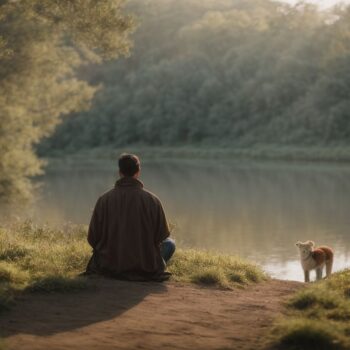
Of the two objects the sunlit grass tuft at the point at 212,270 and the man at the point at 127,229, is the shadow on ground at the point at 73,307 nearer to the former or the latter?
the man at the point at 127,229

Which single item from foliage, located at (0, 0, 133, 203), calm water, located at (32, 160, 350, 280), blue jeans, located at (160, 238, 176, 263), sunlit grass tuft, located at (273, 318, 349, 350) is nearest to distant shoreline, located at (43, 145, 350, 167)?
calm water, located at (32, 160, 350, 280)

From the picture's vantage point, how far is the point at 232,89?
61.1 metres

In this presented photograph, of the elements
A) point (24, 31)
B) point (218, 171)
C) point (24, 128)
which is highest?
point (24, 31)

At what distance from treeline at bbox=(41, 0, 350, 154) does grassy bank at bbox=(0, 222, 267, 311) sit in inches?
1560

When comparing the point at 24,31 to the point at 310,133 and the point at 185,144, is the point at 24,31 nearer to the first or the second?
the point at 310,133

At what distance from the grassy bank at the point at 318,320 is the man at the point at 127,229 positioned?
1703 millimetres

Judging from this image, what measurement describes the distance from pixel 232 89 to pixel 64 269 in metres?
54.0

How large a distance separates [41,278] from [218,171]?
3358cm

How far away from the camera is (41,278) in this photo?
7.26 metres

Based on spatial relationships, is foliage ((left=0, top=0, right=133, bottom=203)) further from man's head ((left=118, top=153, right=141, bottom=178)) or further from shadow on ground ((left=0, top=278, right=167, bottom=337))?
shadow on ground ((left=0, top=278, right=167, bottom=337))

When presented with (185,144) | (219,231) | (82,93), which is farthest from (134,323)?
(185,144)

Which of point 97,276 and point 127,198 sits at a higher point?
point 127,198

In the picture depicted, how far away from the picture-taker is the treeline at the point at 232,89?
51.7m

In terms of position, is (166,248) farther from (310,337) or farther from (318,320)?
(310,337)
